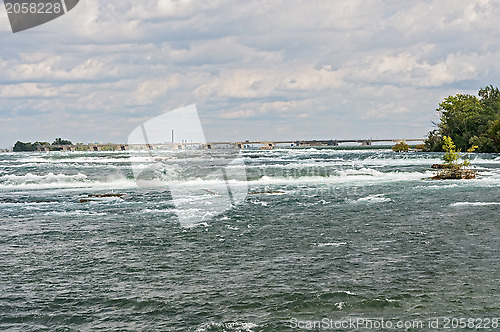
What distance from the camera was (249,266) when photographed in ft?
53.3

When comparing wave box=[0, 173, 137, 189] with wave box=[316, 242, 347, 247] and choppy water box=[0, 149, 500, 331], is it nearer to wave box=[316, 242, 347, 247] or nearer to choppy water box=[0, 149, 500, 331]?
choppy water box=[0, 149, 500, 331]

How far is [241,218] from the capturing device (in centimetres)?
2653

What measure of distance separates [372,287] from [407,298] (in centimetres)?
116

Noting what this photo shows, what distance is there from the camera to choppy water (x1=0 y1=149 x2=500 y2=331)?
12.0m

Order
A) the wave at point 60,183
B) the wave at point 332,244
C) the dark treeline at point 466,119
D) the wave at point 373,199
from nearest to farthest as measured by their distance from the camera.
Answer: the wave at point 332,244 → the wave at point 373,199 → the wave at point 60,183 → the dark treeline at point 466,119

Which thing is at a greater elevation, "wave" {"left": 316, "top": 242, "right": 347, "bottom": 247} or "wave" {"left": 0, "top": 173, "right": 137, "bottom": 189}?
"wave" {"left": 0, "top": 173, "right": 137, "bottom": 189}

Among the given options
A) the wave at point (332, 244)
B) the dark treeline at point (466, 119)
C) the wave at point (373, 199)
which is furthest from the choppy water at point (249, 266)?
the dark treeline at point (466, 119)

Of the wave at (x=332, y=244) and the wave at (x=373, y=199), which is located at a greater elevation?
the wave at (x=332, y=244)

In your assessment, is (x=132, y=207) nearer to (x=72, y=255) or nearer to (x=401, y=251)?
(x=72, y=255)

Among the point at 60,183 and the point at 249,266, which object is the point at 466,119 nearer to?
the point at 60,183

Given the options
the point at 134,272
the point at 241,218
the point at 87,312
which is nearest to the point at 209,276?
the point at 134,272

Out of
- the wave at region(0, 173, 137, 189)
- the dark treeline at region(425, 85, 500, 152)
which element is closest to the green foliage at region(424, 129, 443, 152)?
the dark treeline at region(425, 85, 500, 152)

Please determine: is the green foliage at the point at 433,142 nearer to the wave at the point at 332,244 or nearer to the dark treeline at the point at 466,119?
the dark treeline at the point at 466,119

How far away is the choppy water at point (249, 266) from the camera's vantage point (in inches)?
473
